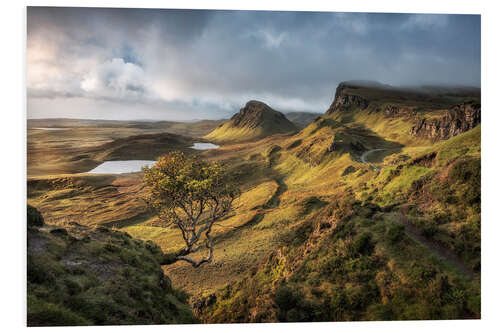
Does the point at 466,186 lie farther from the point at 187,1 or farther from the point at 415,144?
the point at 415,144

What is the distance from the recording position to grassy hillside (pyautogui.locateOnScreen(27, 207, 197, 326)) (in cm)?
715

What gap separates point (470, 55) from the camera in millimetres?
13180

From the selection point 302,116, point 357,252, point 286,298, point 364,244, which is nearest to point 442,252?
point 364,244

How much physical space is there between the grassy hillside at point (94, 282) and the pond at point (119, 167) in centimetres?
1683

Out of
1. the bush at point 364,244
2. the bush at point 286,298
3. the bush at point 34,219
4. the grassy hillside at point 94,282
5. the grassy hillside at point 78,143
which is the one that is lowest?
the bush at point 286,298

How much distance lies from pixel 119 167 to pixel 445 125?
4632 cm

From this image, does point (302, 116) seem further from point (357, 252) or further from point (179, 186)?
point (357, 252)

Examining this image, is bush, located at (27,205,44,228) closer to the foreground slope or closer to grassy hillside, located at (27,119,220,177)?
grassy hillside, located at (27,119,220,177)

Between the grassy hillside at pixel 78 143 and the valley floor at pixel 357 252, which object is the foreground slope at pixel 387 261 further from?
the grassy hillside at pixel 78 143

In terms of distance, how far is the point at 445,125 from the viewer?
33.1m

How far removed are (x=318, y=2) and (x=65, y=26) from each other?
Result: 554 inches

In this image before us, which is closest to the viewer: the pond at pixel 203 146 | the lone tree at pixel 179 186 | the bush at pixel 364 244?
the bush at pixel 364 244

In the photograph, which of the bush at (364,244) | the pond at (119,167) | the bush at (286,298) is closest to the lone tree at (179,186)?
the bush at (286,298)

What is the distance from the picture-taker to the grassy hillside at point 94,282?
23.5ft
